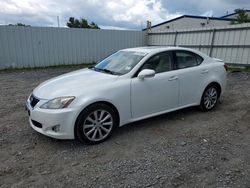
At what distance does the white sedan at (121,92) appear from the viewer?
338 cm

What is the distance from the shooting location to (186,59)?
471 centimetres

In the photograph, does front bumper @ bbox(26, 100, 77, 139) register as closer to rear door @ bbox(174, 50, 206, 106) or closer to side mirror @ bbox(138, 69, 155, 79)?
side mirror @ bbox(138, 69, 155, 79)

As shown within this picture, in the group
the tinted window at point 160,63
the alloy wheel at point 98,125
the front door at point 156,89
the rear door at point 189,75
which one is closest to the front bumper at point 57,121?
the alloy wheel at point 98,125

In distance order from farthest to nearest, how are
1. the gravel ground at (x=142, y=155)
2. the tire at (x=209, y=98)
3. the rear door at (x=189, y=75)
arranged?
the tire at (x=209, y=98)
the rear door at (x=189, y=75)
the gravel ground at (x=142, y=155)

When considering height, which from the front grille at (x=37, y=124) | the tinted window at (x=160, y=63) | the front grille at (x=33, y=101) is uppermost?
the tinted window at (x=160, y=63)

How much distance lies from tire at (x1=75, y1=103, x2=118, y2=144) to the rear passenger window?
1719 mm

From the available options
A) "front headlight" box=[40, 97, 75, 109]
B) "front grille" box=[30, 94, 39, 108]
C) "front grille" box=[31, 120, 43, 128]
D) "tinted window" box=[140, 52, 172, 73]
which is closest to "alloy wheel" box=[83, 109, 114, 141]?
"front headlight" box=[40, 97, 75, 109]

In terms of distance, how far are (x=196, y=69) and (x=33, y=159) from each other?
10.9ft

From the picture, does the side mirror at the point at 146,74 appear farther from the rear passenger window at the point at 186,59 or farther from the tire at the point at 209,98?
the tire at the point at 209,98

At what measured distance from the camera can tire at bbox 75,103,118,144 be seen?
11.3 ft

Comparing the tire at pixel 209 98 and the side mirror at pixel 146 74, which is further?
the tire at pixel 209 98

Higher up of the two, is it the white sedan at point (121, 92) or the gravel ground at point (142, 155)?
the white sedan at point (121, 92)

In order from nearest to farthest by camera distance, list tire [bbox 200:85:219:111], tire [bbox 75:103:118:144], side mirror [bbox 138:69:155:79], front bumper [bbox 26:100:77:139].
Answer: front bumper [bbox 26:100:77:139] < tire [bbox 75:103:118:144] < side mirror [bbox 138:69:155:79] < tire [bbox 200:85:219:111]

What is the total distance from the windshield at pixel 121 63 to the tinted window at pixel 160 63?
17 cm
